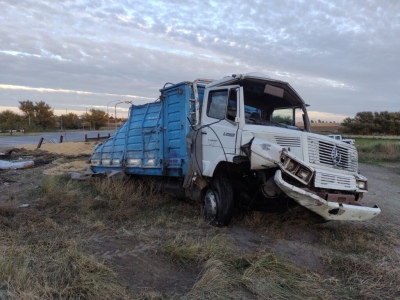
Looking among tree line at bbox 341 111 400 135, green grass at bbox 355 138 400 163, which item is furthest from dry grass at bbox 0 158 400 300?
tree line at bbox 341 111 400 135

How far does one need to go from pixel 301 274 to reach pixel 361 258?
1278 mm

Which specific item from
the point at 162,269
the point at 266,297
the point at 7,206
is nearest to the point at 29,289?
the point at 162,269

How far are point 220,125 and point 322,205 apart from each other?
2.30 metres

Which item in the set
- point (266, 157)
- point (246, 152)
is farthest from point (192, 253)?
point (246, 152)

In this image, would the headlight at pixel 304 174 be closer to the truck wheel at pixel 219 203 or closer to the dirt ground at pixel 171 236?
the dirt ground at pixel 171 236

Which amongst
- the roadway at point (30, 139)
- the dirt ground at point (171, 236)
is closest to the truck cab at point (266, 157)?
the dirt ground at point (171, 236)

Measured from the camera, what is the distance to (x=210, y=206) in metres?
7.38

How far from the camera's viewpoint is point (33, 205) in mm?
8742

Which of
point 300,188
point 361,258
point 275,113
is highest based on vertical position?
point 275,113

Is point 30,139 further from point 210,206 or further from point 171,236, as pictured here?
point 171,236

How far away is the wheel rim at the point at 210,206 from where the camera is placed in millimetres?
7270

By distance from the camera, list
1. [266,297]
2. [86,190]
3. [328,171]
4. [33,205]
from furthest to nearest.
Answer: [86,190], [33,205], [328,171], [266,297]

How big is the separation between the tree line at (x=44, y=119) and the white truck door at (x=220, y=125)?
6662 centimetres

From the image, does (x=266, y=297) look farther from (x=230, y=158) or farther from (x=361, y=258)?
(x=230, y=158)
